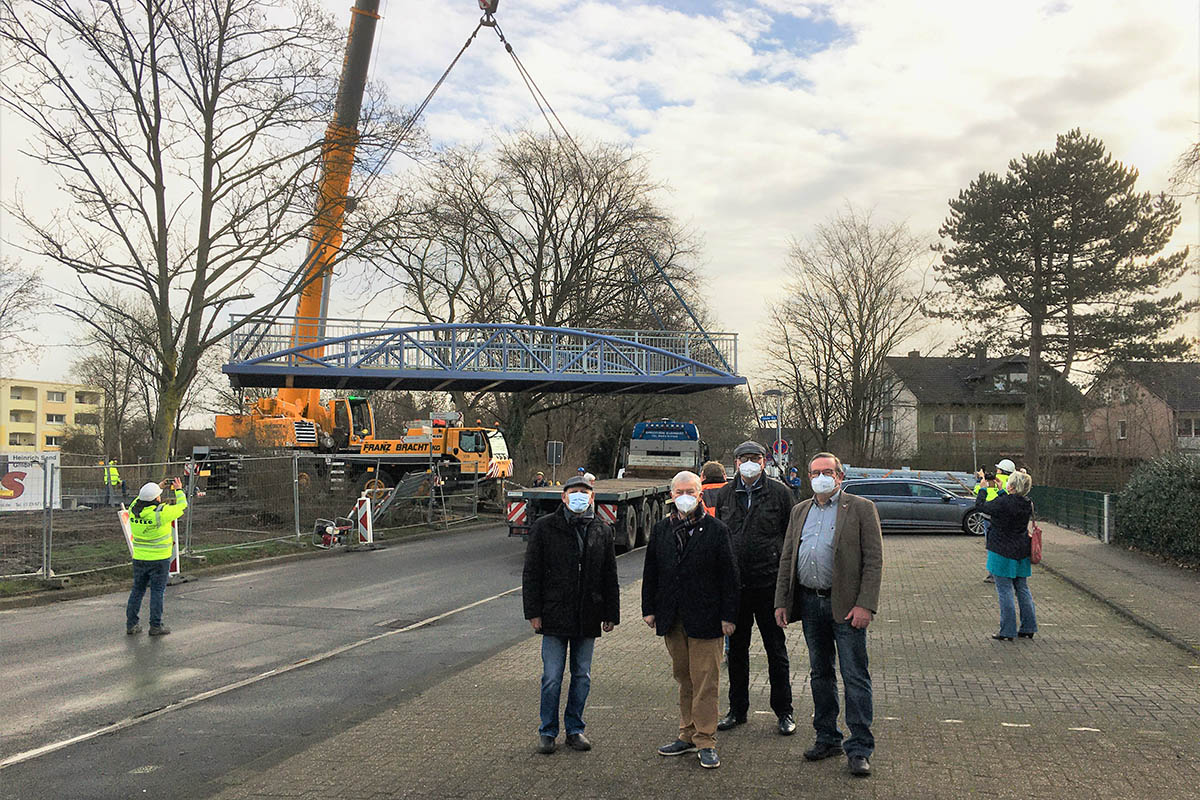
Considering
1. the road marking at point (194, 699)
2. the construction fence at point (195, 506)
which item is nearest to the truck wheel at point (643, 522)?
the construction fence at point (195, 506)

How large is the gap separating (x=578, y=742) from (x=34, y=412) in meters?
115

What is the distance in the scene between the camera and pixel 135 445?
64188mm

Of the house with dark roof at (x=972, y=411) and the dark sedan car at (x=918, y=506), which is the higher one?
the house with dark roof at (x=972, y=411)

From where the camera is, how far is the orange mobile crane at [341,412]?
78.1ft

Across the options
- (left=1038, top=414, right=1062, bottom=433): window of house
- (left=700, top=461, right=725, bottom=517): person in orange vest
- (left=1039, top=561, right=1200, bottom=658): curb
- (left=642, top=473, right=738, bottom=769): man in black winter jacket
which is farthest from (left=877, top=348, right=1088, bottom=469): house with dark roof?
(left=642, top=473, right=738, bottom=769): man in black winter jacket

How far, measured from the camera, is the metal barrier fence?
73.1ft

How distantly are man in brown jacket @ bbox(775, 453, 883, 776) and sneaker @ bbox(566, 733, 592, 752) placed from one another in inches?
51.5

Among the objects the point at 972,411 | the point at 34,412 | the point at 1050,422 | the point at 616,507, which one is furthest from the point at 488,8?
the point at 34,412

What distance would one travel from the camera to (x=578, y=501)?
20.1 feet

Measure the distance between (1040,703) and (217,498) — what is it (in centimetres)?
1943

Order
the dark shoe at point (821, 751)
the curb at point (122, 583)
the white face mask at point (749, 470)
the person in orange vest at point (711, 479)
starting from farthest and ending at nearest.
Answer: the curb at point (122, 583) → the person in orange vest at point (711, 479) → the white face mask at point (749, 470) → the dark shoe at point (821, 751)

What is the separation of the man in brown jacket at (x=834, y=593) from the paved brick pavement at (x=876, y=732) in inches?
9.3

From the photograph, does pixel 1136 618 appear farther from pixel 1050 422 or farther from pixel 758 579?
pixel 1050 422

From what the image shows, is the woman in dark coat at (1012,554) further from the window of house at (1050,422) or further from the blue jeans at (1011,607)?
the window of house at (1050,422)
